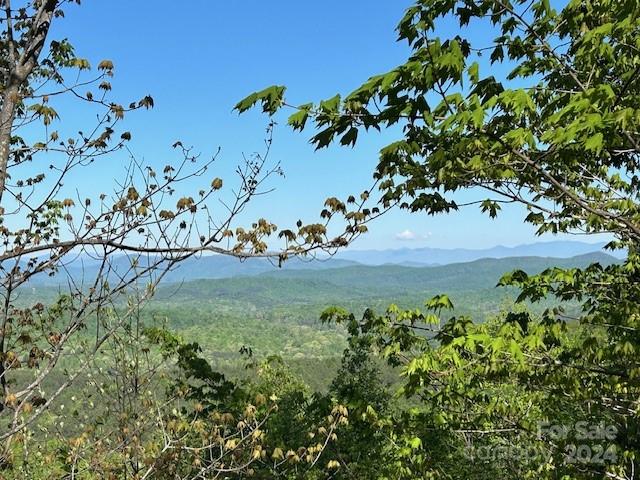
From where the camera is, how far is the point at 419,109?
377 centimetres

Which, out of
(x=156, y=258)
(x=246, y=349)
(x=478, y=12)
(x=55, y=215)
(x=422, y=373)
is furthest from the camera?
(x=246, y=349)

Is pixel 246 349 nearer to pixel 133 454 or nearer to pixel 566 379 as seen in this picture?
pixel 133 454

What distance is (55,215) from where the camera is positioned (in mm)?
8180

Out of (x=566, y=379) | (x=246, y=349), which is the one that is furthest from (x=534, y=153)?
(x=246, y=349)

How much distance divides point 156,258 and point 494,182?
13.3 feet

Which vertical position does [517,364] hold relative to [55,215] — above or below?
below

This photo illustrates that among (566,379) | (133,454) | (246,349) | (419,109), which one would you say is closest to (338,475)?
(246,349)

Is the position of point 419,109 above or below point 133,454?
above

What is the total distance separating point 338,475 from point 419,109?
36.9 feet

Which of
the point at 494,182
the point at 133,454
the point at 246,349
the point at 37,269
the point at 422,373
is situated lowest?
the point at 133,454

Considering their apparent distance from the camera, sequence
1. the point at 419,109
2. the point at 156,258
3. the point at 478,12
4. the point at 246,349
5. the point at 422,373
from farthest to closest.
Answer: the point at 246,349 < the point at 156,258 < the point at 478,12 < the point at 422,373 < the point at 419,109

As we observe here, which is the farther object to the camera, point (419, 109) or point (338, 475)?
point (338, 475)

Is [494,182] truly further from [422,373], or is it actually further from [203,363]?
[203,363]

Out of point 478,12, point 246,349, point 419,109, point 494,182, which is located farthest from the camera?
point 246,349
